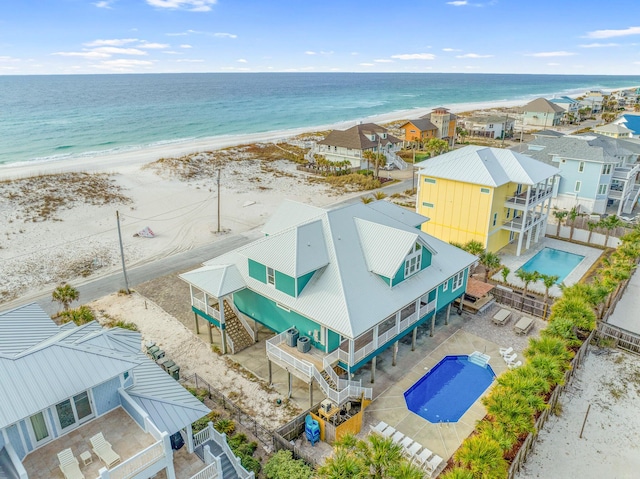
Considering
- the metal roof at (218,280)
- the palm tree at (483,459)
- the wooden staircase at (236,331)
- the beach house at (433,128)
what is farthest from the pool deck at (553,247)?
the beach house at (433,128)

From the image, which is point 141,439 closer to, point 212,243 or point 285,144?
point 212,243

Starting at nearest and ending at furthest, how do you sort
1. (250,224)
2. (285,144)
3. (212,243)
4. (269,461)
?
(269,461)
(212,243)
(250,224)
(285,144)

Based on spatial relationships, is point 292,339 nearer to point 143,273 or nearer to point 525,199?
point 143,273

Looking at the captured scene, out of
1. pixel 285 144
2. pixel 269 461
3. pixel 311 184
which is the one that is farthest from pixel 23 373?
pixel 285 144

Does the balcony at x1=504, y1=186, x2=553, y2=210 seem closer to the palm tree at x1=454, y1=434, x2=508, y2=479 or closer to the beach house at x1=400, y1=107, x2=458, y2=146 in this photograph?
the palm tree at x1=454, y1=434, x2=508, y2=479

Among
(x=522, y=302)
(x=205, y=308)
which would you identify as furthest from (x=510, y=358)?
(x=205, y=308)

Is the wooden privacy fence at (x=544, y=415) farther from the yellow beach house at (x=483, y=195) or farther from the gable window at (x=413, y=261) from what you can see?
the yellow beach house at (x=483, y=195)
